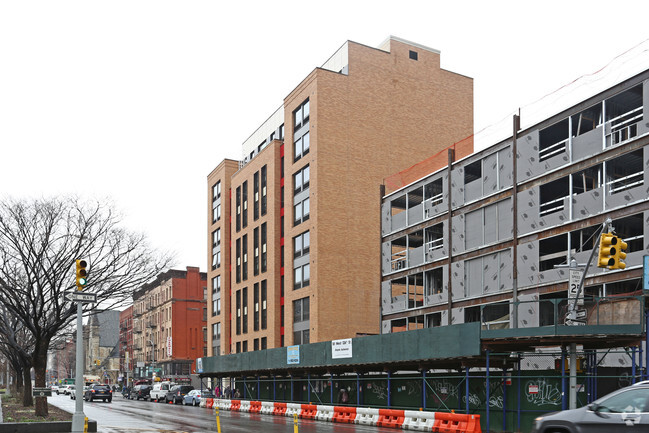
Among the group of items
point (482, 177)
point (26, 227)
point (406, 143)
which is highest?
point (406, 143)

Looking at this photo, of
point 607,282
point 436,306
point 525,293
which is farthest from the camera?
point 436,306

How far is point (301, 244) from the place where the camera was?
56.5 meters

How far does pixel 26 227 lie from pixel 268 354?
1873 centimetres

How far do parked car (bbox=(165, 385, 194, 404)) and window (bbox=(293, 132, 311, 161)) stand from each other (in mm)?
22909

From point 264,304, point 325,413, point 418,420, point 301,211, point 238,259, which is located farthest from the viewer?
point 238,259

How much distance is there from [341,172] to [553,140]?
20124mm

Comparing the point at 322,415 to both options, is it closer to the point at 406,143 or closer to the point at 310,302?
the point at 310,302

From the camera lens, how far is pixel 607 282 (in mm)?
31094

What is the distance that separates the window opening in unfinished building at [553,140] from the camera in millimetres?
34812

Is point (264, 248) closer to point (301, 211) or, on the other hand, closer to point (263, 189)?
point (263, 189)

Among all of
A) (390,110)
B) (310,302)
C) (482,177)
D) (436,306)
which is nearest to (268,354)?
(310,302)

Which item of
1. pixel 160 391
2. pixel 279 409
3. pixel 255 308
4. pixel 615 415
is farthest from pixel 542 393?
pixel 160 391

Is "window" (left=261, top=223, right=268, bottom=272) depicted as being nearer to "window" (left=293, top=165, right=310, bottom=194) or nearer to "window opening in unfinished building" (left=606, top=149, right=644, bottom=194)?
"window" (left=293, top=165, right=310, bottom=194)

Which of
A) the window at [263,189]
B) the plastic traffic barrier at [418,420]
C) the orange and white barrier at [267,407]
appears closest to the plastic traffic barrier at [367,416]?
the plastic traffic barrier at [418,420]
